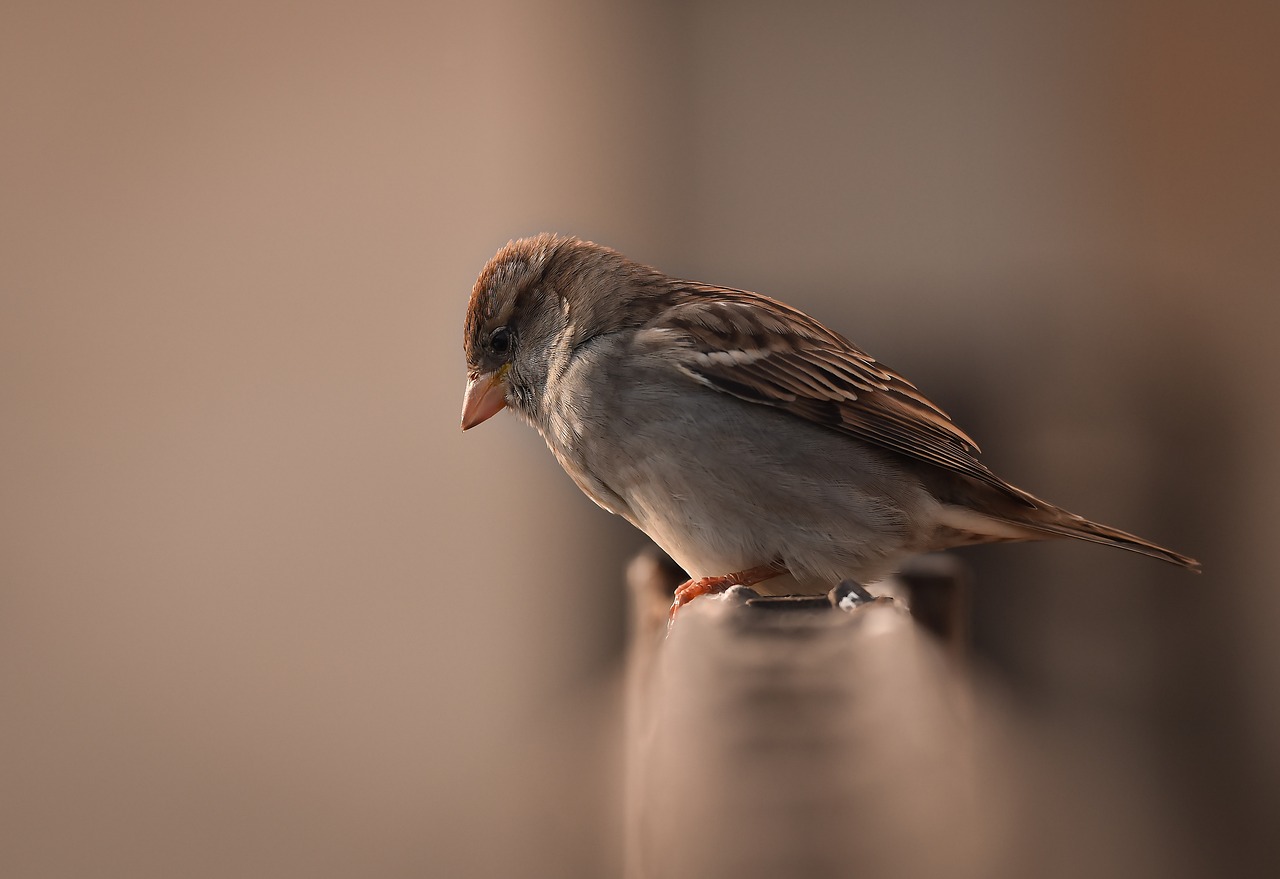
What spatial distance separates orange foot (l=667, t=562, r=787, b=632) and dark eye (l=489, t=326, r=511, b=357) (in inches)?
16.8

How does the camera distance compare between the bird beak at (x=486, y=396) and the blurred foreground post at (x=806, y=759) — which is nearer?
the blurred foreground post at (x=806, y=759)

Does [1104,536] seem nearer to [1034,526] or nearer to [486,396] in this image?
[1034,526]

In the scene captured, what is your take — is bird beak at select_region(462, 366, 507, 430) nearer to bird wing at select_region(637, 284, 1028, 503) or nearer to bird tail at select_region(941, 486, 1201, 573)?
bird wing at select_region(637, 284, 1028, 503)

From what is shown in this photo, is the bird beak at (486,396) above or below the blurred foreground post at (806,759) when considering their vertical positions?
below

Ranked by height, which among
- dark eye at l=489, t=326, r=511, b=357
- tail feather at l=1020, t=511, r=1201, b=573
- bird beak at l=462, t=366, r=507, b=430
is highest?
dark eye at l=489, t=326, r=511, b=357

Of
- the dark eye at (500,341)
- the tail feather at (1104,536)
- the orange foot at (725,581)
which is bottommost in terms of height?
the orange foot at (725,581)

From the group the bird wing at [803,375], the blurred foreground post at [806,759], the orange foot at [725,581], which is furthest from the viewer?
the bird wing at [803,375]

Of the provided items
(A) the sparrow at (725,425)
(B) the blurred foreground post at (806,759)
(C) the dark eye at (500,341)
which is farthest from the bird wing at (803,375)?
(B) the blurred foreground post at (806,759)

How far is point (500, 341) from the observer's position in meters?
1.58

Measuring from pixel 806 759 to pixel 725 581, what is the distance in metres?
0.89

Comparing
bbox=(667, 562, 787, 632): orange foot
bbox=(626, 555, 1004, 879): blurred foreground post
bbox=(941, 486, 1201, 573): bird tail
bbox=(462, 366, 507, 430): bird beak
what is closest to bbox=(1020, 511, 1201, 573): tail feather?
bbox=(941, 486, 1201, 573): bird tail

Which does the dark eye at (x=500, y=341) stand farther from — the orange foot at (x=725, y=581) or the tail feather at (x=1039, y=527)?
the tail feather at (x=1039, y=527)

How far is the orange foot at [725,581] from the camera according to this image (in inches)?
51.1

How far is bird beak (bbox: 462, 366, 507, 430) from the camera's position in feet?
5.07
